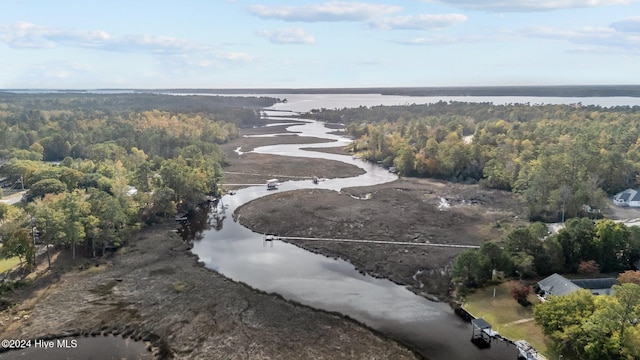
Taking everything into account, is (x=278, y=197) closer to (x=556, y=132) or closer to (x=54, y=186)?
(x=54, y=186)

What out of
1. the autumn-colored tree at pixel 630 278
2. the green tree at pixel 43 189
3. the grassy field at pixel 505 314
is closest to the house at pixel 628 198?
the autumn-colored tree at pixel 630 278

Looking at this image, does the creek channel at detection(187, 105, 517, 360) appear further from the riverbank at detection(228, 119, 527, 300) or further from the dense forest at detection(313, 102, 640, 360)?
the dense forest at detection(313, 102, 640, 360)

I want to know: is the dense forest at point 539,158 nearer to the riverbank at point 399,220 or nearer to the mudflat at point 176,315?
the riverbank at point 399,220

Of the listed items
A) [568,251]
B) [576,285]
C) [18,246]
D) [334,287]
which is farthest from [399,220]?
[18,246]

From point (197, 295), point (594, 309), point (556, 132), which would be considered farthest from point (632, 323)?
point (556, 132)

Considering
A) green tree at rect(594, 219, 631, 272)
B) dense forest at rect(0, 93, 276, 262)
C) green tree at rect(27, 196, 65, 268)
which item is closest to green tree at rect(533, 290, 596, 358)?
green tree at rect(594, 219, 631, 272)

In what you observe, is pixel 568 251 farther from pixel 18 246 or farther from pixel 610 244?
pixel 18 246
